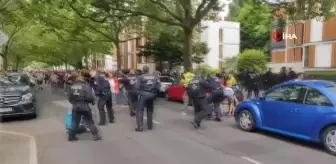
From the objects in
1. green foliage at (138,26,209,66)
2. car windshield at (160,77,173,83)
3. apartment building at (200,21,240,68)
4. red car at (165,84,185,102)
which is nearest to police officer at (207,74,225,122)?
red car at (165,84,185,102)

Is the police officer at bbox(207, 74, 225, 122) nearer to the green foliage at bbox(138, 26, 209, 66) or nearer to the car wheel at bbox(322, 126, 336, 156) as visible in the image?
the car wheel at bbox(322, 126, 336, 156)

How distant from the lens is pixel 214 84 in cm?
1173

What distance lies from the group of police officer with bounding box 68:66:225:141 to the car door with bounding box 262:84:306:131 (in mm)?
1742

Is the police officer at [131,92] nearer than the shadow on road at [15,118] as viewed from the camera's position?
No

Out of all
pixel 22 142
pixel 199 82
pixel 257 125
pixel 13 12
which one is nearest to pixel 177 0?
pixel 13 12

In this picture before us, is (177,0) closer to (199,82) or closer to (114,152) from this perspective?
(199,82)

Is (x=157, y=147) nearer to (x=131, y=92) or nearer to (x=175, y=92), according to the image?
(x=131, y=92)

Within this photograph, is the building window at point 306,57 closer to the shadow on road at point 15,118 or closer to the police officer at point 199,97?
the police officer at point 199,97

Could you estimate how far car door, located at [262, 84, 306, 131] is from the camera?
8.68 meters

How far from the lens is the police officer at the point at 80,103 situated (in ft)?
28.1

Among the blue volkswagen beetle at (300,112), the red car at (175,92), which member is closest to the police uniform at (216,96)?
the blue volkswagen beetle at (300,112)

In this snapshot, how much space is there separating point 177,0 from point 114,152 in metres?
14.8

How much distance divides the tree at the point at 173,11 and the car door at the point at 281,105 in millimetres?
10929

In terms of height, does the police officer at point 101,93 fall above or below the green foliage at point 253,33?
below
